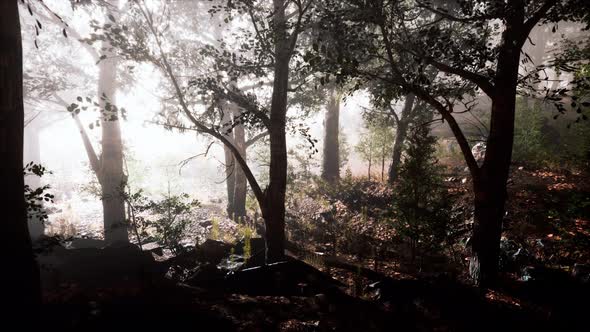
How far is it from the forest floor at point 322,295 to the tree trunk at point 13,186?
0.67 metres

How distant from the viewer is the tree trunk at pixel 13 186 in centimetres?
332

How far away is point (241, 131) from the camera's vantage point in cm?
1511

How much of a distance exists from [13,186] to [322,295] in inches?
178

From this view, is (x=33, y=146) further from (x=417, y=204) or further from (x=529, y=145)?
(x=529, y=145)

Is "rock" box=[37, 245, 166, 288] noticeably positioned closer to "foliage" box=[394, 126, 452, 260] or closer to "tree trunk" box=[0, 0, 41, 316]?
"tree trunk" box=[0, 0, 41, 316]

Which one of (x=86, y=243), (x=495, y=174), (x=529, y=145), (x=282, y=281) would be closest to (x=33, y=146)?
(x=86, y=243)

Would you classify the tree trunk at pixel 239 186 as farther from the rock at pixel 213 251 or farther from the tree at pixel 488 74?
the tree at pixel 488 74

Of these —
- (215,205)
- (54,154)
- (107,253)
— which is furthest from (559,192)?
(54,154)

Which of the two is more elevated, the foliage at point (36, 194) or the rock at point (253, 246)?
the foliage at point (36, 194)

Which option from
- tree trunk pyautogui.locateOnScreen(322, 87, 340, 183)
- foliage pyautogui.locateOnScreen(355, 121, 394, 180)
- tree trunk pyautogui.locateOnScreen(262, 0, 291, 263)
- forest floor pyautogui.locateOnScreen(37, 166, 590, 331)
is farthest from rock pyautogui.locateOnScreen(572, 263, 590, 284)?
tree trunk pyautogui.locateOnScreen(322, 87, 340, 183)

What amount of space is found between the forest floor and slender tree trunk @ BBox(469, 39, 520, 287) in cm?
52

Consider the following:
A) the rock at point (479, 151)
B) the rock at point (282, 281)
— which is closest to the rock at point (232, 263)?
the rock at point (282, 281)

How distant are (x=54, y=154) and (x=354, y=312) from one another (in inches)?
2556

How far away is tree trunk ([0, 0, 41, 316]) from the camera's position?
3.32 meters
